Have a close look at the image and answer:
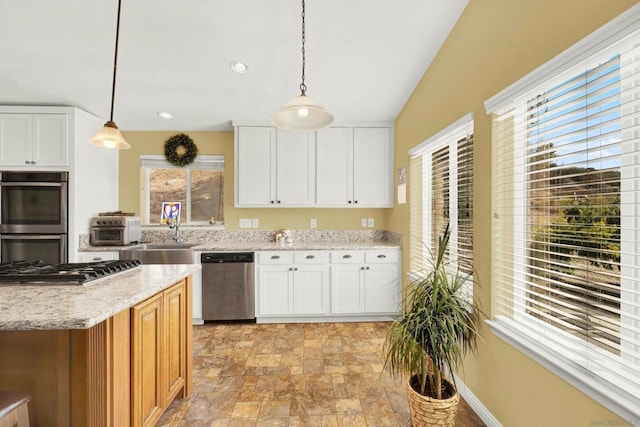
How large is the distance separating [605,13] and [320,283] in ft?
9.75

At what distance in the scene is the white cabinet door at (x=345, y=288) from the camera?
3.43 meters

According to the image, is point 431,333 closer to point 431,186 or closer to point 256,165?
point 431,186

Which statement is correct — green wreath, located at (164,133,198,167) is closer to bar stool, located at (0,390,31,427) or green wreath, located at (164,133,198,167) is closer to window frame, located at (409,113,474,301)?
window frame, located at (409,113,474,301)

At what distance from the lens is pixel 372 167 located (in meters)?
3.74

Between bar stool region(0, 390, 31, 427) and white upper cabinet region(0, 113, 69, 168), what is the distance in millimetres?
2873

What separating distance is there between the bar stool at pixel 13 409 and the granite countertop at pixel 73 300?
0.94 feet

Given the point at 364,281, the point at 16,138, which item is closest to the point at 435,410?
the point at 364,281

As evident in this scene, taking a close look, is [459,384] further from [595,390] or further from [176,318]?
[176,318]

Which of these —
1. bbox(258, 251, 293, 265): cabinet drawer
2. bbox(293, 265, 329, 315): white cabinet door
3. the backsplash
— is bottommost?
bbox(293, 265, 329, 315): white cabinet door

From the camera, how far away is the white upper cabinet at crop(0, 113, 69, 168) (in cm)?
317

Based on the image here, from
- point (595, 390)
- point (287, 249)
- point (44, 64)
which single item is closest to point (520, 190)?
point (595, 390)

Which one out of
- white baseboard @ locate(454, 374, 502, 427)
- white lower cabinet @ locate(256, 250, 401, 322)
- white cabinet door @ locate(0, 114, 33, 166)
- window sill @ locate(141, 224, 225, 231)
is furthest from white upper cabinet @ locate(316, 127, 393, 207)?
white cabinet door @ locate(0, 114, 33, 166)

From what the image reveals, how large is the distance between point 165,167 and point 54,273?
2.69 metres

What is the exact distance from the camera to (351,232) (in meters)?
4.02
